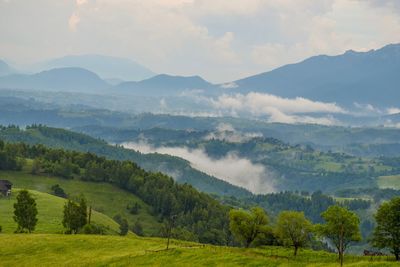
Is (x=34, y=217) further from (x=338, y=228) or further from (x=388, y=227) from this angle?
(x=388, y=227)

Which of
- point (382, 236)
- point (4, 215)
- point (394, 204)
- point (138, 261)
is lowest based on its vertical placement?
point (4, 215)

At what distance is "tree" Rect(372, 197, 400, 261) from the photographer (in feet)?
260

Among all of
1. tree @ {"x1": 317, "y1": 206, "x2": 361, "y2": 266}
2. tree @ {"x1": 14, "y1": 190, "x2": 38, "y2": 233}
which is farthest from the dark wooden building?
tree @ {"x1": 317, "y1": 206, "x2": 361, "y2": 266}

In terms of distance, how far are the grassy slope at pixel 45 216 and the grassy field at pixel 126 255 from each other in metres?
28.9

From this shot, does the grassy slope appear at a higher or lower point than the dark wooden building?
lower

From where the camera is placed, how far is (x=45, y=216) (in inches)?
5881

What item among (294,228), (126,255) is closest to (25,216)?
(126,255)

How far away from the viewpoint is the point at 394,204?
8275 cm

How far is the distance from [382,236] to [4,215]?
113 m

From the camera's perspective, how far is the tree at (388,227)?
79.2 m

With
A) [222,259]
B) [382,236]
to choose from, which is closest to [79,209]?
[222,259]

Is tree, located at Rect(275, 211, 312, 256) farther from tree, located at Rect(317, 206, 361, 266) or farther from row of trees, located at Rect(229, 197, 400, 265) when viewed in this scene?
tree, located at Rect(317, 206, 361, 266)

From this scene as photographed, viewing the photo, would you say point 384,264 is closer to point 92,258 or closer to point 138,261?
point 138,261

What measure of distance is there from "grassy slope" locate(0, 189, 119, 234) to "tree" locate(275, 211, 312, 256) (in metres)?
64.3
